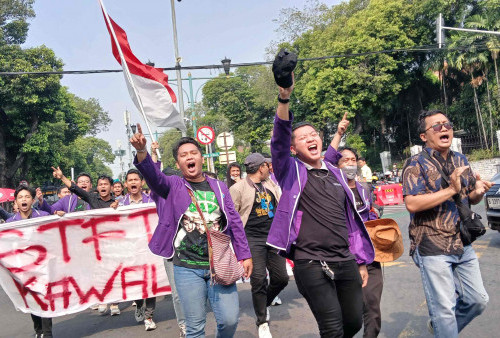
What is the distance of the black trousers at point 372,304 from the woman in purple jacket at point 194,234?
1040mm

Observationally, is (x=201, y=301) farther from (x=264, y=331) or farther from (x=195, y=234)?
(x=264, y=331)

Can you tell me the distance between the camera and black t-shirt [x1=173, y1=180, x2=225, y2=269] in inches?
147

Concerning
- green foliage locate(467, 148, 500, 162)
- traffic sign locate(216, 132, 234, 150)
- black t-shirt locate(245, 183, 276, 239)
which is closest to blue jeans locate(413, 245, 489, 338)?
black t-shirt locate(245, 183, 276, 239)

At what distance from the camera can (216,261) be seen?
368 cm

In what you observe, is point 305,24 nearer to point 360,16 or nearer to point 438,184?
point 360,16

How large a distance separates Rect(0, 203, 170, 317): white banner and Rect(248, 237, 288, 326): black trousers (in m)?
1.47

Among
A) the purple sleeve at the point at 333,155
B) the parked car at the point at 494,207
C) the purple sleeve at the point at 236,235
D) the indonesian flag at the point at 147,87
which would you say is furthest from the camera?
the parked car at the point at 494,207

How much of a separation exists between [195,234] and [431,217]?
1692 mm

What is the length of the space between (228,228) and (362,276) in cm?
107

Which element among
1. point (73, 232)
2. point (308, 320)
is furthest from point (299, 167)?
point (73, 232)

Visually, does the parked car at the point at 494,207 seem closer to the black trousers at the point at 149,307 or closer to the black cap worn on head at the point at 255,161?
the black cap worn on head at the point at 255,161

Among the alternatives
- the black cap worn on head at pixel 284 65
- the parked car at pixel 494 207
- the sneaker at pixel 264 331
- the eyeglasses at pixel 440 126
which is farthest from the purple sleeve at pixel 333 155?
the parked car at pixel 494 207

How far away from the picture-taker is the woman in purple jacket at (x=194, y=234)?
3.65 metres

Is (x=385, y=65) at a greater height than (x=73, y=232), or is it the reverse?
(x=385, y=65)
